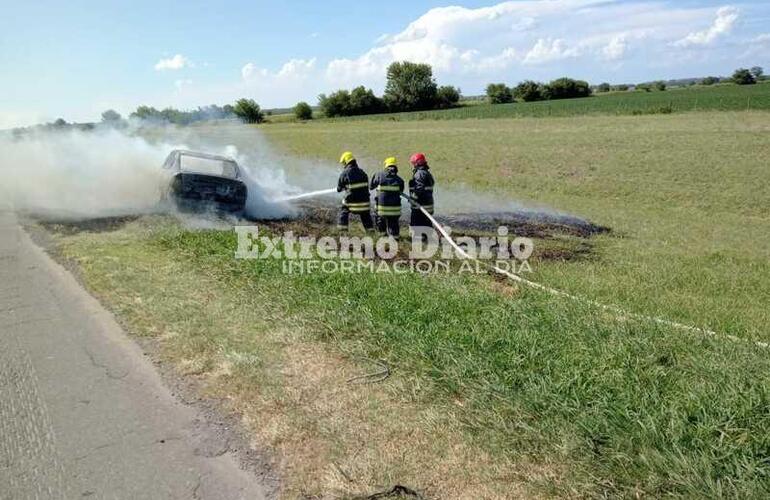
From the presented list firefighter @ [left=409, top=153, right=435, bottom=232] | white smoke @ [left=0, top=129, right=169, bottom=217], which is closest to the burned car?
white smoke @ [left=0, top=129, right=169, bottom=217]

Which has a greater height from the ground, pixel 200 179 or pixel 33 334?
pixel 200 179

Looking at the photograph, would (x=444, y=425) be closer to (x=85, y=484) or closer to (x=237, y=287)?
(x=85, y=484)

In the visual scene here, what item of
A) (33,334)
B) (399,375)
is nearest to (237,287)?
(33,334)

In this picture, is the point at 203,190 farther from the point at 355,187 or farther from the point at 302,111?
the point at 302,111

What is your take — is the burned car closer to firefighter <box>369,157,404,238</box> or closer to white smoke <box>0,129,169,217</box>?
white smoke <box>0,129,169,217</box>

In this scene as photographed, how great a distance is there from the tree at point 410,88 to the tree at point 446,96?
54cm

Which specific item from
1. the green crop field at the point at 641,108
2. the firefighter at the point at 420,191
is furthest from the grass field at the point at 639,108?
the firefighter at the point at 420,191

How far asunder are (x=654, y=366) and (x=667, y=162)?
19.3 meters

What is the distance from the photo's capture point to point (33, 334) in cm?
559

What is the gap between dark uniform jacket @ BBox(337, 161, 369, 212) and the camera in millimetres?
10828

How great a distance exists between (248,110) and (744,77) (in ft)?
193

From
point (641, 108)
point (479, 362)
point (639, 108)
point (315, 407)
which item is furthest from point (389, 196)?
point (639, 108)

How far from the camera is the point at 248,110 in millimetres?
51469

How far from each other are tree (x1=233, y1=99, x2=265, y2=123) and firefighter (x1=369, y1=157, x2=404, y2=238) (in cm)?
4019
